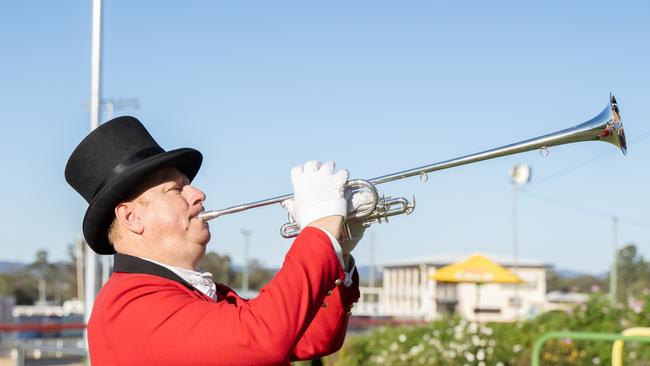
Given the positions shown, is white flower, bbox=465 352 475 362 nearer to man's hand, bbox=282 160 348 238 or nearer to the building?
man's hand, bbox=282 160 348 238

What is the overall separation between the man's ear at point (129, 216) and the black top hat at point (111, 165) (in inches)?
1.0

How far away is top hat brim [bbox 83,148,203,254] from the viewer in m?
2.86

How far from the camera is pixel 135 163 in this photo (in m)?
2.93

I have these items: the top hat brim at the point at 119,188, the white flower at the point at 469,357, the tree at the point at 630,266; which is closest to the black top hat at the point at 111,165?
the top hat brim at the point at 119,188

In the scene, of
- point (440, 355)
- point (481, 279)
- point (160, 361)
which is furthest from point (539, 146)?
point (481, 279)

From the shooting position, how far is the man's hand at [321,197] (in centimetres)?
264

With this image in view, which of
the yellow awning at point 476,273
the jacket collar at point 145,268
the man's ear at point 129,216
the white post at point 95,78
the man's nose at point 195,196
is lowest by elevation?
the yellow awning at point 476,273

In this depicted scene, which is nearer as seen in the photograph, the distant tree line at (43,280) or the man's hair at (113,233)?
the man's hair at (113,233)

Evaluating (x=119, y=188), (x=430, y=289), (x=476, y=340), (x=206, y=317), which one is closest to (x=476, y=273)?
(x=476, y=340)

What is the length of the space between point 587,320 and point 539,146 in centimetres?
1005

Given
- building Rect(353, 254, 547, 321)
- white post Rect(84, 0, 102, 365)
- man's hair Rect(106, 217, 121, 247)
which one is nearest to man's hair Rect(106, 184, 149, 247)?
man's hair Rect(106, 217, 121, 247)

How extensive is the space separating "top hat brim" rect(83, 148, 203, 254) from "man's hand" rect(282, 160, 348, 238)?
435 millimetres

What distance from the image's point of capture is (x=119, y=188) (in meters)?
2.87

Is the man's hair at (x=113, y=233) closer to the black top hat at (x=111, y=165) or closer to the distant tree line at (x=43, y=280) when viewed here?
the black top hat at (x=111, y=165)
